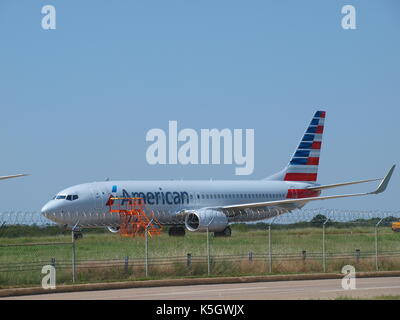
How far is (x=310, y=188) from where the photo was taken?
60.5 m

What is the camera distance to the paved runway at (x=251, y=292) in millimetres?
21330

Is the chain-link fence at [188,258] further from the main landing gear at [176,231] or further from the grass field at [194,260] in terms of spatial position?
the main landing gear at [176,231]

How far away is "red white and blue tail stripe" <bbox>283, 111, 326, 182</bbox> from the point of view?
62719mm

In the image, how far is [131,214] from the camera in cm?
4997

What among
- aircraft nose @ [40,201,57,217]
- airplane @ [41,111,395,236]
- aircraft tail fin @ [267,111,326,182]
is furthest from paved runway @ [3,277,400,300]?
aircraft tail fin @ [267,111,326,182]

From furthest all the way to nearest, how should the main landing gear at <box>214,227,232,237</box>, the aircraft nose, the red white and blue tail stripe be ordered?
the red white and blue tail stripe < the main landing gear at <box>214,227,232,237</box> < the aircraft nose

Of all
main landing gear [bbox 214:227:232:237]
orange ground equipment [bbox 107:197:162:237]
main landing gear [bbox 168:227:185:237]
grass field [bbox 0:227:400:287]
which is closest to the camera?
grass field [bbox 0:227:400:287]

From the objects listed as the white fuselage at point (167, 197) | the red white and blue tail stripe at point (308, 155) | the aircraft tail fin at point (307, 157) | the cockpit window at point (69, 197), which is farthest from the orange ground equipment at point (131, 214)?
the red white and blue tail stripe at point (308, 155)

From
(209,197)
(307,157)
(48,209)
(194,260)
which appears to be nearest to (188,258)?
(194,260)

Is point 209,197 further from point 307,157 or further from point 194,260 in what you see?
point 194,260

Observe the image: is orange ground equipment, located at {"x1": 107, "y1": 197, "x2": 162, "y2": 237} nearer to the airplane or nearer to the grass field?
the airplane

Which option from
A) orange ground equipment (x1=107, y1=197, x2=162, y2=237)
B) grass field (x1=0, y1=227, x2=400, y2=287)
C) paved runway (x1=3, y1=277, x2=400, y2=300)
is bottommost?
paved runway (x1=3, y1=277, x2=400, y2=300)

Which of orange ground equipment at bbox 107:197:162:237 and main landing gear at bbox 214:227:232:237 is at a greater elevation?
orange ground equipment at bbox 107:197:162:237

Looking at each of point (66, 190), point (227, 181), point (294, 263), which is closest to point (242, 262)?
point (294, 263)
